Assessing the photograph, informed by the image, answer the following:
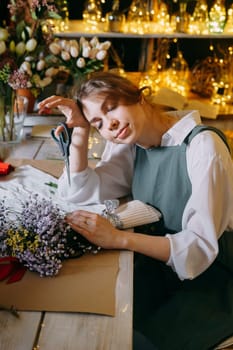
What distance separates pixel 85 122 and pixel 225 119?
119 cm

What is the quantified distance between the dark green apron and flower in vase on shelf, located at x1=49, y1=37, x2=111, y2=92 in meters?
0.64

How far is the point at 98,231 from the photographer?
43.9 inches

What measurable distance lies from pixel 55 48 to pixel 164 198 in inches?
34.4

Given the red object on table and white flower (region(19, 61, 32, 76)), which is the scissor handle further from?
white flower (region(19, 61, 32, 76))

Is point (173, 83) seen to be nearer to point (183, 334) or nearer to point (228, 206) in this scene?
point (228, 206)

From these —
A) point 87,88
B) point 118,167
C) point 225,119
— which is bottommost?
point 225,119

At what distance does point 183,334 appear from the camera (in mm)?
1142

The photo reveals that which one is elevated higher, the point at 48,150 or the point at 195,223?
the point at 195,223

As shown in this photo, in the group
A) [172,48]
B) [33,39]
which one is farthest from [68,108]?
[172,48]

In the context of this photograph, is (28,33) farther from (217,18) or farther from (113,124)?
(217,18)

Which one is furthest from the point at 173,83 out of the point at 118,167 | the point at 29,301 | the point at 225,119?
the point at 29,301

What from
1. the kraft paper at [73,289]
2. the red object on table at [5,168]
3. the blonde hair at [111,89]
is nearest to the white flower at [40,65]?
the red object on table at [5,168]

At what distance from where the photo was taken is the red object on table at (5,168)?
157 cm

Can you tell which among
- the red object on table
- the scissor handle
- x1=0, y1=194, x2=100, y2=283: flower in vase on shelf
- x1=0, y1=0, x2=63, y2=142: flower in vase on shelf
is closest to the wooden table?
x1=0, y1=194, x2=100, y2=283: flower in vase on shelf
